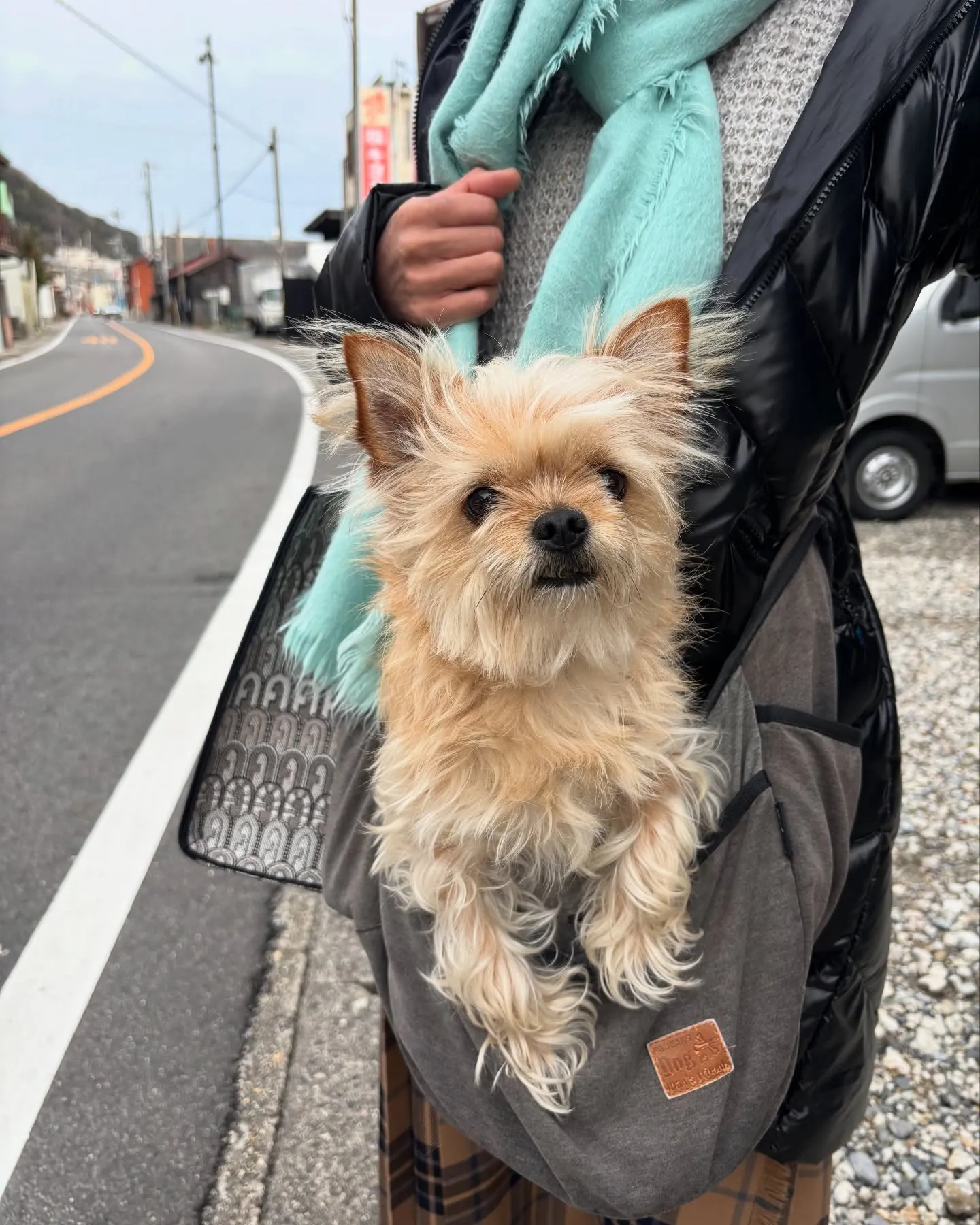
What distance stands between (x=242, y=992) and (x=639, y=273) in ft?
7.80

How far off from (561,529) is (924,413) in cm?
720

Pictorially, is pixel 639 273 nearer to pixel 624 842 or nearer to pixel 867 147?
pixel 867 147

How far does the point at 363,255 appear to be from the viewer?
1.21 metres

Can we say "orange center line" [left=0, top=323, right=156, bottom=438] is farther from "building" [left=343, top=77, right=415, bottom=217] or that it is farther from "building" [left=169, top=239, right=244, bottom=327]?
"building" [left=169, top=239, right=244, bottom=327]

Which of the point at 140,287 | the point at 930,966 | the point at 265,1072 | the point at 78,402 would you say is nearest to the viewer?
the point at 265,1072

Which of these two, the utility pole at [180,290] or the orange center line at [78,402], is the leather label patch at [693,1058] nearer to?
the orange center line at [78,402]

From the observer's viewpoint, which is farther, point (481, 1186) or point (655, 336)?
point (481, 1186)

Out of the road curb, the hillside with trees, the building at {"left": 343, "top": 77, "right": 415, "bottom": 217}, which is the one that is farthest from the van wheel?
the hillside with trees

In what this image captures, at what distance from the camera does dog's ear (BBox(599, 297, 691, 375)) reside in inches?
40.3

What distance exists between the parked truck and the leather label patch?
43099mm

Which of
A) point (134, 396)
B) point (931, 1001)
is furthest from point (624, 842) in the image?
point (134, 396)

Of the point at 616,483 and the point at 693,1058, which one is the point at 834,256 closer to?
the point at 616,483

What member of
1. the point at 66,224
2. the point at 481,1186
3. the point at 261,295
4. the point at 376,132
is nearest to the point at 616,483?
the point at 481,1186

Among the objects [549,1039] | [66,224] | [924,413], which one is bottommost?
[549,1039]
